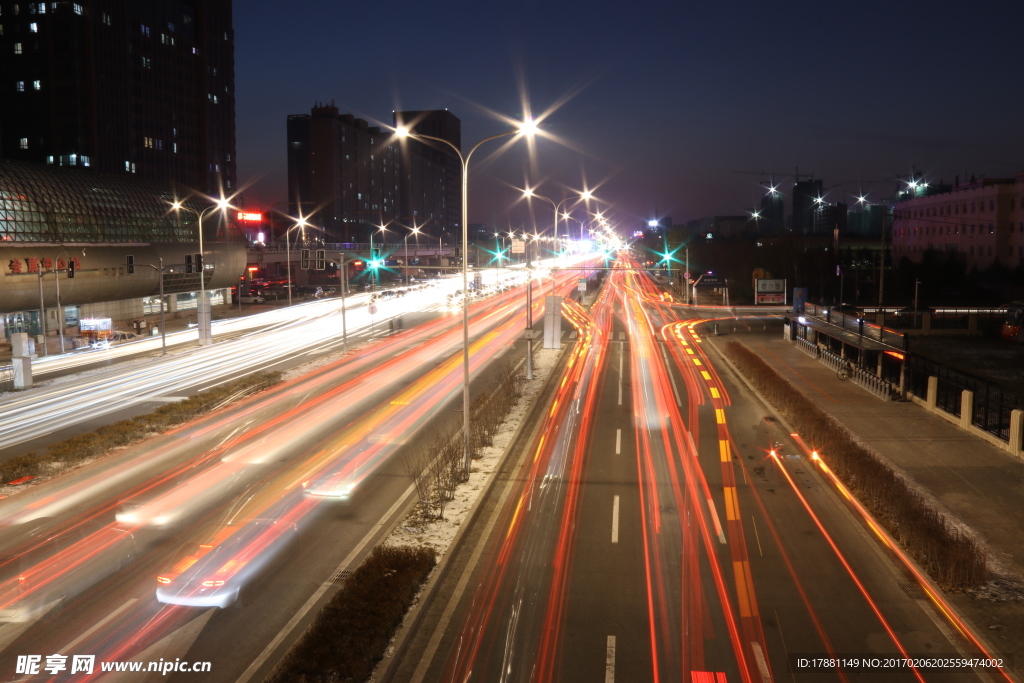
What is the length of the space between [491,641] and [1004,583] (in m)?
8.39

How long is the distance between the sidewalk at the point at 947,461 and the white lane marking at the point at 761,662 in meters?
5.37

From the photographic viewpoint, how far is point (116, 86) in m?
98.0

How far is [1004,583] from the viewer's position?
38.0 feet

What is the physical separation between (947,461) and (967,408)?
3939 millimetres

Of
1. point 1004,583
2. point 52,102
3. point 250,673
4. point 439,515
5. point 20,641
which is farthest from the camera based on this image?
point 52,102

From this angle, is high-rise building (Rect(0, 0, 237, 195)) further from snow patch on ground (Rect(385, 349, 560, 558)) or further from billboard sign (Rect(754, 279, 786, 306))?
snow patch on ground (Rect(385, 349, 560, 558))

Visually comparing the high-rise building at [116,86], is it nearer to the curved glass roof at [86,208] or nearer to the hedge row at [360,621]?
the curved glass roof at [86,208]

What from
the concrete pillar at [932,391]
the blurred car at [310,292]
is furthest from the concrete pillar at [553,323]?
the blurred car at [310,292]

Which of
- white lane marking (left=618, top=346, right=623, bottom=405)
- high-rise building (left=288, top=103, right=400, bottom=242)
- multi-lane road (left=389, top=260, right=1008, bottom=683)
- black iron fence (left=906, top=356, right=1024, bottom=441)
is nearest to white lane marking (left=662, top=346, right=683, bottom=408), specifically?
white lane marking (left=618, top=346, right=623, bottom=405)

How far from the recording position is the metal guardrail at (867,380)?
86.2 feet

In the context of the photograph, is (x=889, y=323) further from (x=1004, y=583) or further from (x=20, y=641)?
(x=20, y=641)

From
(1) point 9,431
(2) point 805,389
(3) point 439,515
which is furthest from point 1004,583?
(1) point 9,431

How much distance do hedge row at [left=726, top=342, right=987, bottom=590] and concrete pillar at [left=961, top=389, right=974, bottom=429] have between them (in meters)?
3.55

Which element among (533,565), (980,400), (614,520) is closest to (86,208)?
(614,520)
